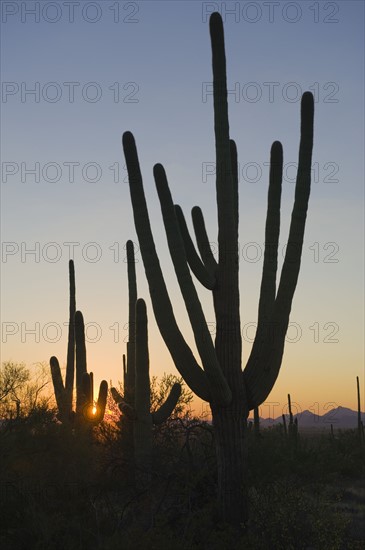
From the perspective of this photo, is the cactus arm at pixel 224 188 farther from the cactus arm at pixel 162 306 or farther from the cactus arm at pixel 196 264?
the cactus arm at pixel 162 306

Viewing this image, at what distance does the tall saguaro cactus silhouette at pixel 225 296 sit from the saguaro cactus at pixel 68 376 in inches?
392

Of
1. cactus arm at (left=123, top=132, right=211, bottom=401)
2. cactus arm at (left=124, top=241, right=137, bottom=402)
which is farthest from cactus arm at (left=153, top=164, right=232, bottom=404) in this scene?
cactus arm at (left=124, top=241, right=137, bottom=402)

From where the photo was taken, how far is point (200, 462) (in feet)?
39.2

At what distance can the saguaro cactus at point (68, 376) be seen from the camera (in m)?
20.4

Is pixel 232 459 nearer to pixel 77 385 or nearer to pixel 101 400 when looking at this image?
pixel 101 400

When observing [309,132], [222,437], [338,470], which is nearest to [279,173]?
[309,132]

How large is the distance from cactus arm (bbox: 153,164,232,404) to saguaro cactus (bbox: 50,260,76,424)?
33.6 feet

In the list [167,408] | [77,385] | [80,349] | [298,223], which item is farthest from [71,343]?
[298,223]

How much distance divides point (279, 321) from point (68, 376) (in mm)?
11480

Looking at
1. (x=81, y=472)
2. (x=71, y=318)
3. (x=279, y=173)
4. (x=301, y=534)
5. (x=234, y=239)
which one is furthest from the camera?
(x=71, y=318)

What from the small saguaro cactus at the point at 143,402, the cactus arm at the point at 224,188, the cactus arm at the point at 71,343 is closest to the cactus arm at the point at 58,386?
the cactus arm at the point at 71,343

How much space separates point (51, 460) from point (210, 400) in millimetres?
7893

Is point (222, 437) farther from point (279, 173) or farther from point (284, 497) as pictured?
point (279, 173)

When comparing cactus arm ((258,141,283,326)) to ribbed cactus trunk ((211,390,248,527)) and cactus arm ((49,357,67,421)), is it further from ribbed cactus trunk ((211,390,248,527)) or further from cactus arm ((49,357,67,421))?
cactus arm ((49,357,67,421))
